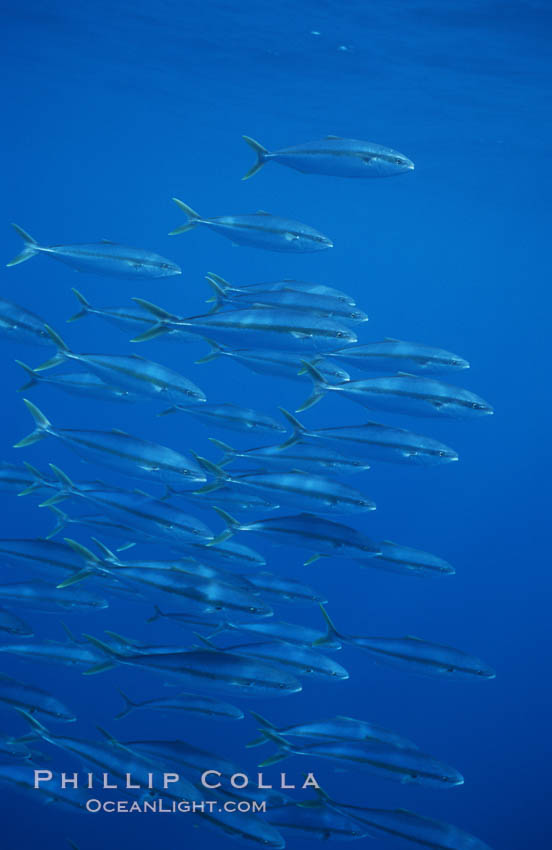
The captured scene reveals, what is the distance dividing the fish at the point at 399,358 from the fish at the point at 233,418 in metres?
0.95

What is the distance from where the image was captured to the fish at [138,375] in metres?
4.40

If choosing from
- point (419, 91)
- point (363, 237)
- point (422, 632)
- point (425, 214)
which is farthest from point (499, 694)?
point (363, 237)

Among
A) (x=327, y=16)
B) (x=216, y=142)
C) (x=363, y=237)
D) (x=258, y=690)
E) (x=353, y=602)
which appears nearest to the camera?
(x=258, y=690)

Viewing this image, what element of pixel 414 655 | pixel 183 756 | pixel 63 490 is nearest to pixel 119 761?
pixel 183 756

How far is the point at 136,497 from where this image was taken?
4523mm

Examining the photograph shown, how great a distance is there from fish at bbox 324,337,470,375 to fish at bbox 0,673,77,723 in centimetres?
321

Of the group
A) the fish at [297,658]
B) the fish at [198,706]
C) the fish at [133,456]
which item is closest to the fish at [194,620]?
the fish at [297,658]

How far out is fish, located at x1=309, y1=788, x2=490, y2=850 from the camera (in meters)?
4.09

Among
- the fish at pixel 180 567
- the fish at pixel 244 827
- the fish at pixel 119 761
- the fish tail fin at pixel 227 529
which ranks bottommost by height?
the fish at pixel 244 827

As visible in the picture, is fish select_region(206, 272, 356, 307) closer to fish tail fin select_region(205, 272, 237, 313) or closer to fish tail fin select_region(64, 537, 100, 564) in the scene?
fish tail fin select_region(205, 272, 237, 313)

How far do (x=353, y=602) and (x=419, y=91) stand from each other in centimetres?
1053

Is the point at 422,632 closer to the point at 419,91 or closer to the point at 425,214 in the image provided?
the point at 419,91

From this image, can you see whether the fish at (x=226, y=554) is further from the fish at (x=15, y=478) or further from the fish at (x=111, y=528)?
the fish at (x=15, y=478)

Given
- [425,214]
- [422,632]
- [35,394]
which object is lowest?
[422,632]
